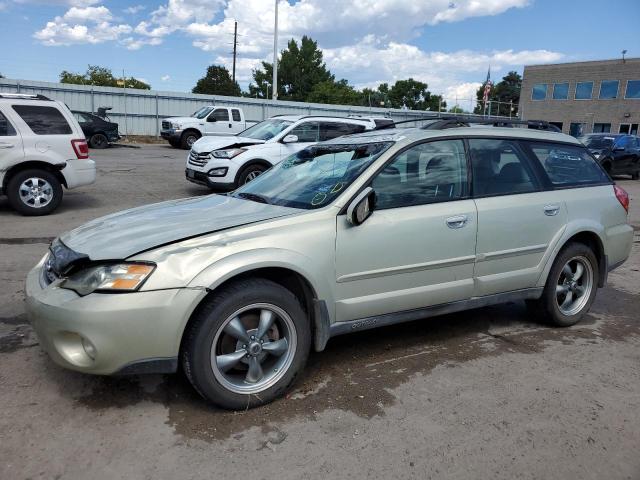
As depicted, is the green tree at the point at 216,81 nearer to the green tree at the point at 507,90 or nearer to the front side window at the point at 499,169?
the green tree at the point at 507,90

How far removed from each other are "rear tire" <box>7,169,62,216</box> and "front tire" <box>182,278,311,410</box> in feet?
23.2

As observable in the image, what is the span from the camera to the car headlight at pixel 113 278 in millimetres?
2803

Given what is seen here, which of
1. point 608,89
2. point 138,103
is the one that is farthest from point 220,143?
point 608,89

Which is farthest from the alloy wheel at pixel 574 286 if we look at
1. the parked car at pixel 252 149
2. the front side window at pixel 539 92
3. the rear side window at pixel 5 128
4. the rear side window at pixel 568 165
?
the front side window at pixel 539 92

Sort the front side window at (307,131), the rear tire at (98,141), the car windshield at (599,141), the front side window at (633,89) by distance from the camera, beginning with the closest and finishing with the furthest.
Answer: the front side window at (307,131) < the car windshield at (599,141) < the rear tire at (98,141) < the front side window at (633,89)

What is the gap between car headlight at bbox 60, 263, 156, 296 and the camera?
9.20 ft

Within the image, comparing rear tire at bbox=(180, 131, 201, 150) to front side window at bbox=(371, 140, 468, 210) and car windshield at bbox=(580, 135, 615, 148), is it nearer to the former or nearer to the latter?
car windshield at bbox=(580, 135, 615, 148)

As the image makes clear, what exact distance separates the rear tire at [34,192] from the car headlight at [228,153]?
2897 mm

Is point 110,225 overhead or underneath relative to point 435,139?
underneath

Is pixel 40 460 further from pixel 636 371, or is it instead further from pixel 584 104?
pixel 584 104

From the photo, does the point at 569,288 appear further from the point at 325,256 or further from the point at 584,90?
the point at 584,90

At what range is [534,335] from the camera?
4426mm

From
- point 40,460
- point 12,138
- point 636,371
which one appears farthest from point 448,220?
point 12,138

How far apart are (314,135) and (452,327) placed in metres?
7.67
